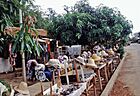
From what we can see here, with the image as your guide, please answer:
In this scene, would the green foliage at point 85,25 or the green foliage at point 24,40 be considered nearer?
the green foliage at point 24,40

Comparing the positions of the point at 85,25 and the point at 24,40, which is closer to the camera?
Answer: the point at 24,40

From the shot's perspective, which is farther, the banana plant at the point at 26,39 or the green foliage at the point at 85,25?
the green foliage at the point at 85,25

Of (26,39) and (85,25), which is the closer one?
(26,39)

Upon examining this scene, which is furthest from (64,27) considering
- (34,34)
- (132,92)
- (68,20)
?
(34,34)

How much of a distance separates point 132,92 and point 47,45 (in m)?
7.52

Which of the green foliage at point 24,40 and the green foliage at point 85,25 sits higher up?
the green foliage at point 85,25

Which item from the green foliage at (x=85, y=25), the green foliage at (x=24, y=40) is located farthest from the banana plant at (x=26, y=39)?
the green foliage at (x=85, y=25)

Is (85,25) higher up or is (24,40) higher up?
(85,25)

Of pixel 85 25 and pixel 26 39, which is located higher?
pixel 85 25

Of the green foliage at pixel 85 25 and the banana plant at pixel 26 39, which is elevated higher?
the green foliage at pixel 85 25

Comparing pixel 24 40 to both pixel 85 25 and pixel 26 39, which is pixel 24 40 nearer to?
pixel 26 39

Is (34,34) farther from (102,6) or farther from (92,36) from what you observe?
(102,6)

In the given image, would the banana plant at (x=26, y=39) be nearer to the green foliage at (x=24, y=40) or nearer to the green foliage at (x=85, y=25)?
the green foliage at (x=24, y=40)

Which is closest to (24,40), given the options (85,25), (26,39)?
(26,39)
